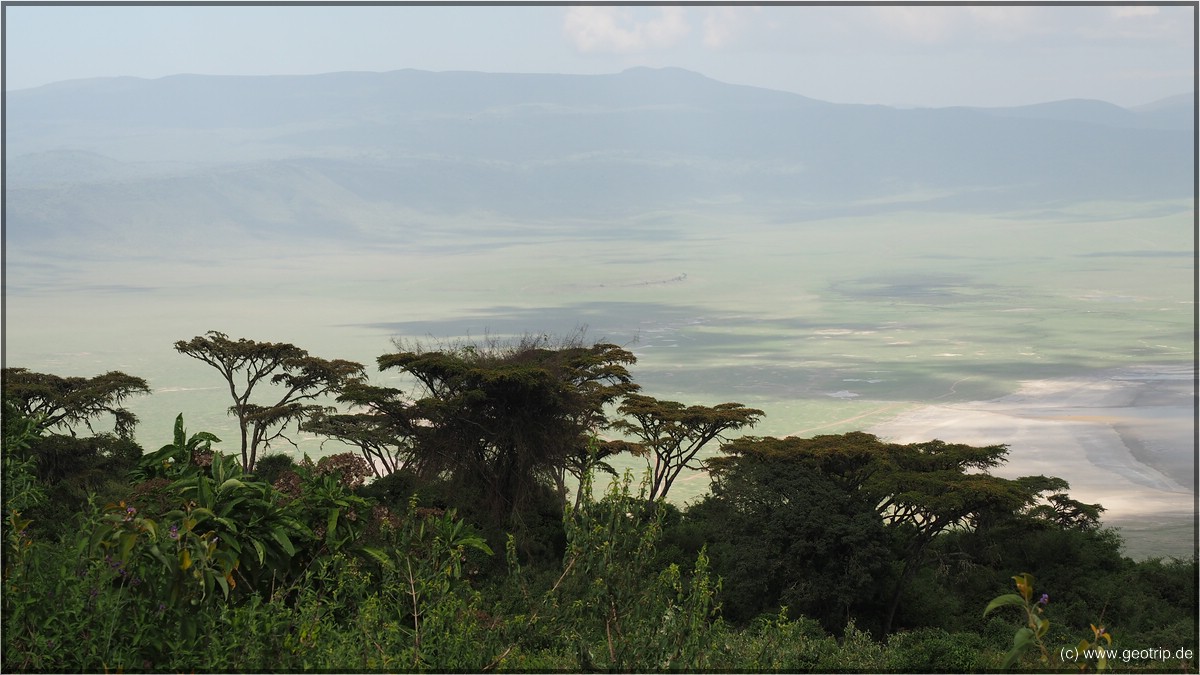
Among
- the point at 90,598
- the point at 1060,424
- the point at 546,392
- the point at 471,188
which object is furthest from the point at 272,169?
the point at 90,598

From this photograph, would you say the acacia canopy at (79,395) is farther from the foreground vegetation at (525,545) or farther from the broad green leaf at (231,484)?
the broad green leaf at (231,484)

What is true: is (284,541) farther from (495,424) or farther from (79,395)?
(79,395)

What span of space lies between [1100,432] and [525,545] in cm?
1774

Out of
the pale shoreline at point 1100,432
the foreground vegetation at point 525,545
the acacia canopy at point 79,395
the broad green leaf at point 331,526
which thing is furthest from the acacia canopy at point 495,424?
the broad green leaf at point 331,526

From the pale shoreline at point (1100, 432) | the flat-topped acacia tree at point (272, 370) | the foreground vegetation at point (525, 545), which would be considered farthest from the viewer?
the pale shoreline at point (1100, 432)

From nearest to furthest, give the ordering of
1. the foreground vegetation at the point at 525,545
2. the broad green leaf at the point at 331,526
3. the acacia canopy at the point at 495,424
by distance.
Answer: the foreground vegetation at the point at 525,545, the broad green leaf at the point at 331,526, the acacia canopy at the point at 495,424

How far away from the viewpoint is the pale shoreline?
71.9 ft

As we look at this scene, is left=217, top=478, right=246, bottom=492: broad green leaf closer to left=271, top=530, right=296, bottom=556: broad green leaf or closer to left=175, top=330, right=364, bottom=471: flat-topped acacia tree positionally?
A: left=271, top=530, right=296, bottom=556: broad green leaf

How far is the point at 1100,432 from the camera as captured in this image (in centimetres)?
2762

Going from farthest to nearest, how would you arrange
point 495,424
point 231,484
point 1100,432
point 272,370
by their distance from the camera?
1. point 1100,432
2. point 272,370
3. point 495,424
4. point 231,484

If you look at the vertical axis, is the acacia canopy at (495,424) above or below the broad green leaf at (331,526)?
below

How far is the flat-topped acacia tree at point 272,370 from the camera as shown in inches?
763

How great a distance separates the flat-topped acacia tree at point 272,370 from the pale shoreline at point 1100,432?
12.4 metres

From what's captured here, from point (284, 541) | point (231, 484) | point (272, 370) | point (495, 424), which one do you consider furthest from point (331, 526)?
point (272, 370)
